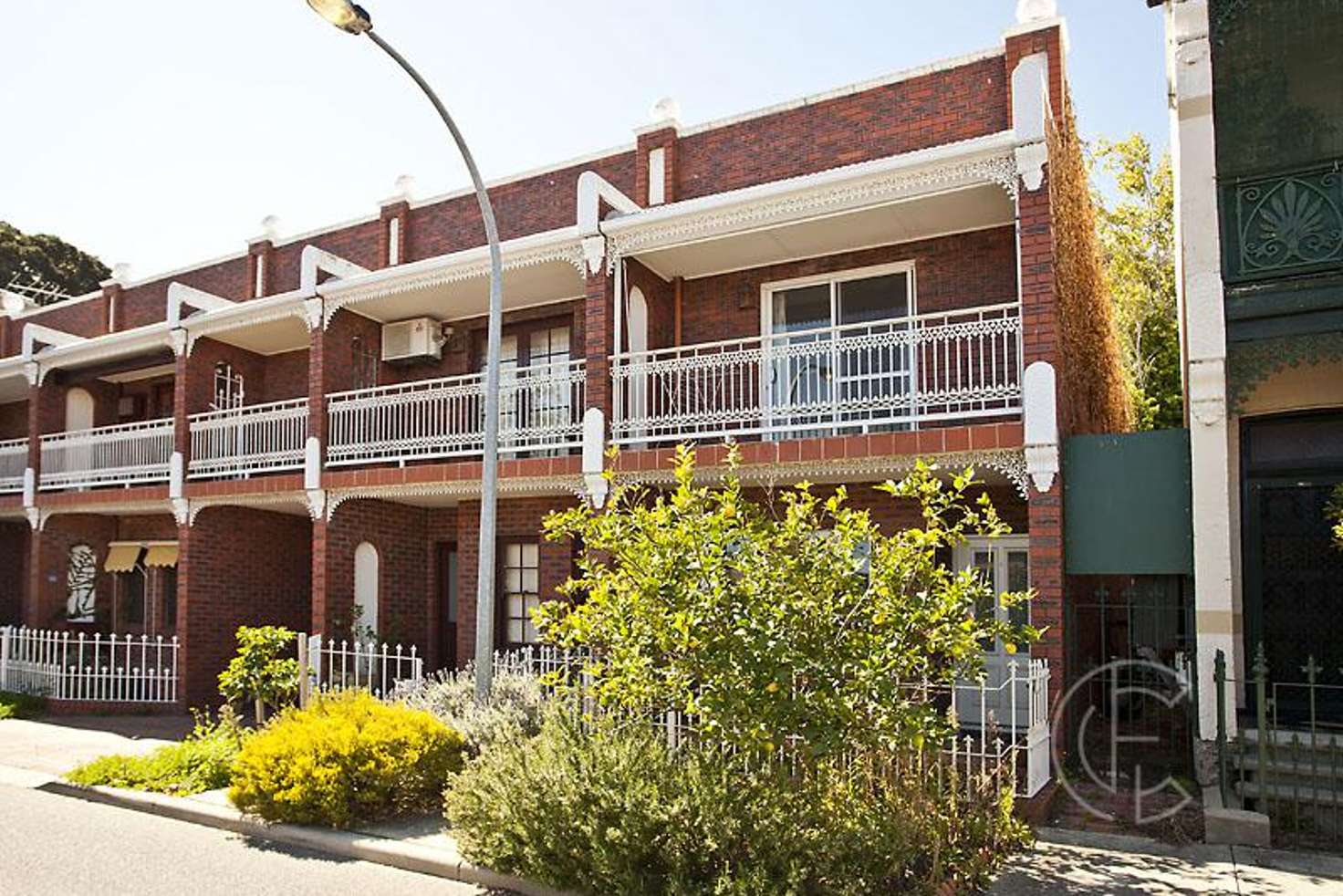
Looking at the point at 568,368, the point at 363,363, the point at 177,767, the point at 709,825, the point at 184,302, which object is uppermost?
the point at 184,302

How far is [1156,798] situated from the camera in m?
8.41

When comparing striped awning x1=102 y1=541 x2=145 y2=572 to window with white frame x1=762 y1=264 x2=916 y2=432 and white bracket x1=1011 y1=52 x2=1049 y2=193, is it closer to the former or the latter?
window with white frame x1=762 y1=264 x2=916 y2=432

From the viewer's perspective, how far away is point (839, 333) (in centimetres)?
1181

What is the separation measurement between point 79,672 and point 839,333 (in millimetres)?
12093

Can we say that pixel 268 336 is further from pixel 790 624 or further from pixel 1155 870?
pixel 1155 870

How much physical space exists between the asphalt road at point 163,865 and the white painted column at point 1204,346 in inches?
247

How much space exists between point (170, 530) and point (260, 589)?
11.2 feet

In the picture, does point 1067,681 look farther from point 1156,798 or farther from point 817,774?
point 817,774

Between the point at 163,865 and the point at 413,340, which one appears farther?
the point at 413,340

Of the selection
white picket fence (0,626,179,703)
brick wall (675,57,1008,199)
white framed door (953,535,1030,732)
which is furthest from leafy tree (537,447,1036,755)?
white picket fence (0,626,179,703)

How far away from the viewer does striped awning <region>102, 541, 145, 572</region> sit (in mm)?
18266

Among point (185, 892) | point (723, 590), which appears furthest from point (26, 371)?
point (723, 590)

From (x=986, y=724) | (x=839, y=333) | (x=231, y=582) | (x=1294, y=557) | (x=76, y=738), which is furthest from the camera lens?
(x=231, y=582)

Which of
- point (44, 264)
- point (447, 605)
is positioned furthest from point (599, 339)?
point (44, 264)
